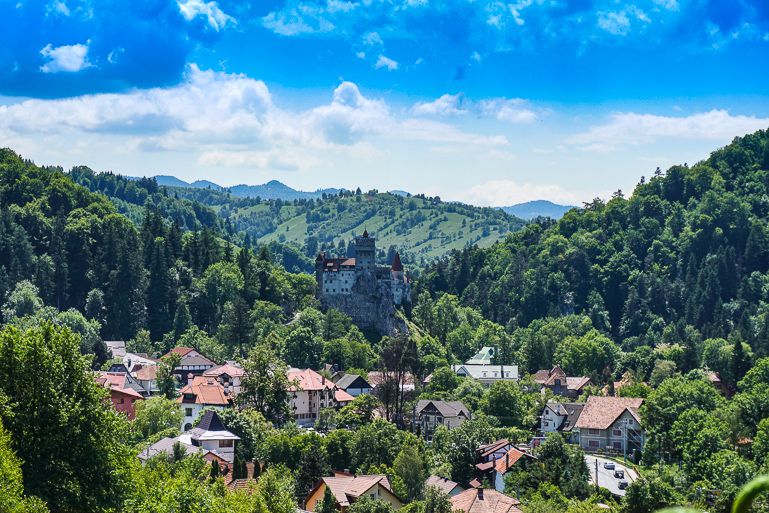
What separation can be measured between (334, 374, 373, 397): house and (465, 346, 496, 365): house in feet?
82.9

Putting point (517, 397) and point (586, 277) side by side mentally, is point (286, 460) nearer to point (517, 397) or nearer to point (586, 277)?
point (517, 397)

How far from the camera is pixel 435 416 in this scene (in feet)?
331

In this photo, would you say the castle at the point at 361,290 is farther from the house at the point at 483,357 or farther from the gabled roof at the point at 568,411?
the gabled roof at the point at 568,411

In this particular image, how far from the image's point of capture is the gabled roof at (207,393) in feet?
317

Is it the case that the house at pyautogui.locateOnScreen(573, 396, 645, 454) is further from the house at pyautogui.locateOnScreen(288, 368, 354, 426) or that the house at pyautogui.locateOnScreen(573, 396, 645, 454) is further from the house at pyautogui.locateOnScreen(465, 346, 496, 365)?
the house at pyautogui.locateOnScreen(465, 346, 496, 365)

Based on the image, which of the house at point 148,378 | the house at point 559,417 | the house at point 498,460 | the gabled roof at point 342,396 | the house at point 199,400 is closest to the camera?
the house at point 498,460

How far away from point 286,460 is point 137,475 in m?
34.2

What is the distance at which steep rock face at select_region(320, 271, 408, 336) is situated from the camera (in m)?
142

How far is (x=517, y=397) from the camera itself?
10475 cm

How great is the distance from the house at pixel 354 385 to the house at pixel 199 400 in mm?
14647

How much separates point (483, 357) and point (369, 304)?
1460 centimetres

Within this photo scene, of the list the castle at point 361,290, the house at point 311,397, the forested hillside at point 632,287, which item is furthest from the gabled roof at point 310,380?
the forested hillside at point 632,287

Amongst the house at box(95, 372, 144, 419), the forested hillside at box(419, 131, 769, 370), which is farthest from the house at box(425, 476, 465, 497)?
the forested hillside at box(419, 131, 769, 370)

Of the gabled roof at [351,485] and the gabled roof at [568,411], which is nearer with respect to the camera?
the gabled roof at [351,485]
